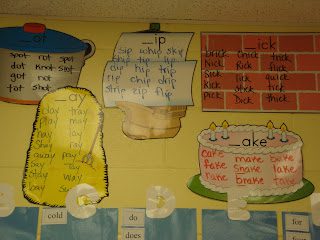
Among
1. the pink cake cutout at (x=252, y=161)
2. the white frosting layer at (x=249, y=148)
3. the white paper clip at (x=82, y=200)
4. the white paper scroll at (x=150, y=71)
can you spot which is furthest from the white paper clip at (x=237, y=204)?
the white paper clip at (x=82, y=200)

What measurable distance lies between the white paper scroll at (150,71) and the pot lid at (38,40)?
0.65 feet

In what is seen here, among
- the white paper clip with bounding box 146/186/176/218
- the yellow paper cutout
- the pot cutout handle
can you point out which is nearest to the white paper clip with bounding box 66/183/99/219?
the yellow paper cutout

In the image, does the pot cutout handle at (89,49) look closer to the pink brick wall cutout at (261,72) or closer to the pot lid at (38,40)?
the pot lid at (38,40)

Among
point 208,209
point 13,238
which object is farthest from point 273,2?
point 13,238

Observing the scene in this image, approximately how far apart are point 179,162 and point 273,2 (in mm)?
811

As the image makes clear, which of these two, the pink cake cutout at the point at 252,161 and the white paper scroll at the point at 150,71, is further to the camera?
the white paper scroll at the point at 150,71

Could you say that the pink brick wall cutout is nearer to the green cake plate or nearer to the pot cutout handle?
the green cake plate

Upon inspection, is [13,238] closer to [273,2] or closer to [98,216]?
[98,216]

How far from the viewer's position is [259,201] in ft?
5.24

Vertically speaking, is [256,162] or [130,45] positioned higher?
[130,45]

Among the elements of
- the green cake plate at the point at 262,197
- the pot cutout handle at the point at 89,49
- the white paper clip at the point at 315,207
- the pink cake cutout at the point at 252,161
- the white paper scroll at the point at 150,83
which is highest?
the pot cutout handle at the point at 89,49

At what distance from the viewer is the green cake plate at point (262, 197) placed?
5.23ft

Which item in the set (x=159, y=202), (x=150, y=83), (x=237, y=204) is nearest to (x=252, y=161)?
(x=237, y=204)

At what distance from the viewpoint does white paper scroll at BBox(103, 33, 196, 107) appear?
1717 millimetres
